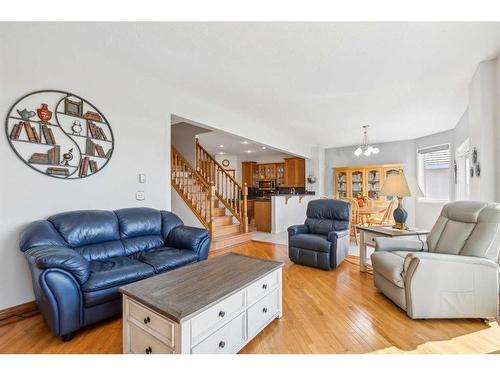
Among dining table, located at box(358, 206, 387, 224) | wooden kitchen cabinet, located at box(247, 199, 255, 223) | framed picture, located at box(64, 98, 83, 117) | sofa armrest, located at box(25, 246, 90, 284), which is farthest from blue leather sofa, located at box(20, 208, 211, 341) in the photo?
wooden kitchen cabinet, located at box(247, 199, 255, 223)

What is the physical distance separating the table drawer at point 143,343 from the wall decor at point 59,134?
71.7 inches

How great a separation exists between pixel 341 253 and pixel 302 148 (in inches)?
154

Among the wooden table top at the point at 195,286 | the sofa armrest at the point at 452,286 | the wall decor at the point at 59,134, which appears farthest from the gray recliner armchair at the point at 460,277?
the wall decor at the point at 59,134

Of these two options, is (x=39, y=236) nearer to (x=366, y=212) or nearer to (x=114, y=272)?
(x=114, y=272)

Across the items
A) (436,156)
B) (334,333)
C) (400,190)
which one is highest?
(436,156)

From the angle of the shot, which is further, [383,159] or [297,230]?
[383,159]

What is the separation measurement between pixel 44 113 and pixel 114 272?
5.66 ft

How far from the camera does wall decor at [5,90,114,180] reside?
2.13 metres

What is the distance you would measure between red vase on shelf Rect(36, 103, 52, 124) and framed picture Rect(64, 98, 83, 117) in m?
0.15

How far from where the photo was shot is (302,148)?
664 cm

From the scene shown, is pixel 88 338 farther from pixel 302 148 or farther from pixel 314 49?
pixel 302 148

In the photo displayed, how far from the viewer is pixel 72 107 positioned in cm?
244

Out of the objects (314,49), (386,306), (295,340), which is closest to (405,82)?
(314,49)

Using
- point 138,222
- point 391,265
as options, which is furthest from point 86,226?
point 391,265
